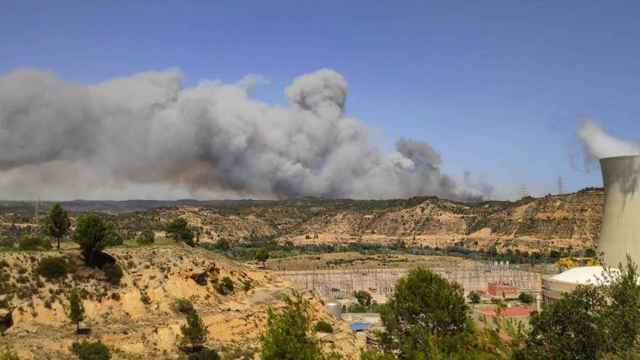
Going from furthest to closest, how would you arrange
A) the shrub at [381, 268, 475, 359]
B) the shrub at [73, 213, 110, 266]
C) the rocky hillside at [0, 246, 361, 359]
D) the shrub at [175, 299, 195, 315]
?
1. the shrub at [73, 213, 110, 266]
2. the shrub at [175, 299, 195, 315]
3. the rocky hillside at [0, 246, 361, 359]
4. the shrub at [381, 268, 475, 359]

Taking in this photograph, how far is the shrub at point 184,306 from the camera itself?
143 feet

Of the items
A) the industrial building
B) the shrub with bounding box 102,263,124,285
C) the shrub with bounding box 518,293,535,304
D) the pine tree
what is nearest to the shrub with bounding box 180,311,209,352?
the shrub with bounding box 102,263,124,285

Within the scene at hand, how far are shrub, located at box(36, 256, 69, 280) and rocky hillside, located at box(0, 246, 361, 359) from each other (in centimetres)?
47

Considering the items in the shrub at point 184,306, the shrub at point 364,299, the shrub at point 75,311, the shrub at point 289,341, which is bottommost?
the shrub at point 364,299

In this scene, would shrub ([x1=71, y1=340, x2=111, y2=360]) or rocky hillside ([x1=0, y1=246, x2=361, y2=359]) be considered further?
rocky hillside ([x1=0, y1=246, x2=361, y2=359])

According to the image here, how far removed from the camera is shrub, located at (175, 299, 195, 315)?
4362 centimetres

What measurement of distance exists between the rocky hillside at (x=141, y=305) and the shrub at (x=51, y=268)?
473 millimetres

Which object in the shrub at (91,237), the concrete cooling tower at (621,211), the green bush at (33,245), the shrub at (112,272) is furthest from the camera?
the green bush at (33,245)

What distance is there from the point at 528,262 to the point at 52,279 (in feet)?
290

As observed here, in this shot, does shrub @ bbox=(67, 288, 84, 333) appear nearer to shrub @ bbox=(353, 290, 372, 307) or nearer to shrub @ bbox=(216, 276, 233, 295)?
shrub @ bbox=(216, 276, 233, 295)

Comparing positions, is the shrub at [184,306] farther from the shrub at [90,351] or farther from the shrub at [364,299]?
the shrub at [364,299]

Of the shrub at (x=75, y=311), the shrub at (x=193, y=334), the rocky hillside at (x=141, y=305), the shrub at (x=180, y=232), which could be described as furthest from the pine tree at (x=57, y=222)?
the shrub at (x=180, y=232)

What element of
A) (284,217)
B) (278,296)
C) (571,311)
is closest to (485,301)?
(278,296)

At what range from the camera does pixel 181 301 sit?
44625 millimetres
